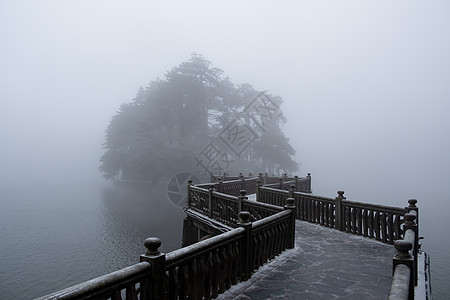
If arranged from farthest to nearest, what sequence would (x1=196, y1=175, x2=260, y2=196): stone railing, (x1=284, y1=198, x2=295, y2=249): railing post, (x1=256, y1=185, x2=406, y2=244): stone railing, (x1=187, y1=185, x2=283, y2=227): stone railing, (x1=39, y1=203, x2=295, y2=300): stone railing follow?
1. (x1=196, y1=175, x2=260, y2=196): stone railing
2. (x1=187, y1=185, x2=283, y2=227): stone railing
3. (x1=256, y1=185, x2=406, y2=244): stone railing
4. (x1=284, y1=198, x2=295, y2=249): railing post
5. (x1=39, y1=203, x2=295, y2=300): stone railing

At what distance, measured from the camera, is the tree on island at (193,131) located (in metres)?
44.4

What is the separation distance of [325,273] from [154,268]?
4507 millimetres

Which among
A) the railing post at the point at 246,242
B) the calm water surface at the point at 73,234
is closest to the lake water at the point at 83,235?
the calm water surface at the point at 73,234

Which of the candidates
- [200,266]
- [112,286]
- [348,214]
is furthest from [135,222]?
[112,286]

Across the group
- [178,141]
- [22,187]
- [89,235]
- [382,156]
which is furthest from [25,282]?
[382,156]

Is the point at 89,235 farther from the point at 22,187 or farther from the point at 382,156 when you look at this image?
the point at 382,156

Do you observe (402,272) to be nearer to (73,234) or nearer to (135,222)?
(73,234)

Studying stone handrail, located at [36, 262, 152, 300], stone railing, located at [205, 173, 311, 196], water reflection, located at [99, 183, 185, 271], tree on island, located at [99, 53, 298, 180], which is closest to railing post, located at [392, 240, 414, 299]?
stone handrail, located at [36, 262, 152, 300]

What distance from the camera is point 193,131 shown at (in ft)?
159

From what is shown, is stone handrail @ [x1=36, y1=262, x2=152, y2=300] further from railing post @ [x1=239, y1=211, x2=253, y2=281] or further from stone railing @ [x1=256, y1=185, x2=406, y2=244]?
stone railing @ [x1=256, y1=185, x2=406, y2=244]

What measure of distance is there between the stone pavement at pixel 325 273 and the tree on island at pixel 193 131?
33.4 m

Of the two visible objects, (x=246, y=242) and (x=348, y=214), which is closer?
(x=246, y=242)

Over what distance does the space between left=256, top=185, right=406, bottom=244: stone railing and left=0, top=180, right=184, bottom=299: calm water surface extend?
54.2 feet

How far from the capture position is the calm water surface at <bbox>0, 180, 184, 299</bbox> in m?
21.0
